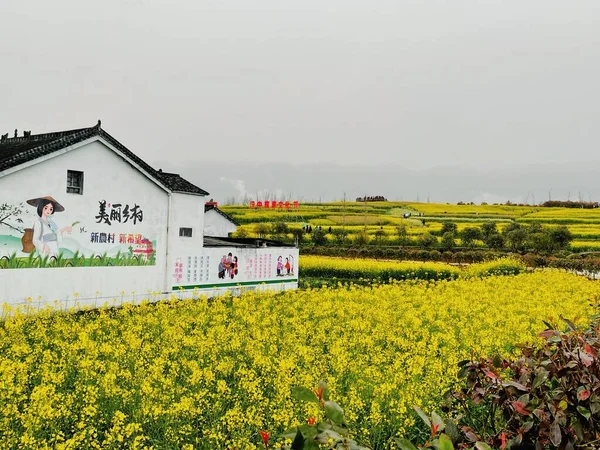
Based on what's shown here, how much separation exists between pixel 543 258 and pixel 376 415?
31674mm

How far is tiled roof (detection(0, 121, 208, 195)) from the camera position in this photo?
11.7 meters

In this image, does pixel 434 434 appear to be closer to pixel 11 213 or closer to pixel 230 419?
pixel 230 419

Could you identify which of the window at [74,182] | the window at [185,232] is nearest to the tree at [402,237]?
the window at [185,232]

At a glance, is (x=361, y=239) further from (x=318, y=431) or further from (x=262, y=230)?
(x=318, y=431)

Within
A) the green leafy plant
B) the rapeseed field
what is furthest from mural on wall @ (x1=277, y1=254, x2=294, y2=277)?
the green leafy plant

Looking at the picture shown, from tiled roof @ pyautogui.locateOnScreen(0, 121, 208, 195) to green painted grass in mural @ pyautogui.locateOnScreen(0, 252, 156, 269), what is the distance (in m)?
2.00

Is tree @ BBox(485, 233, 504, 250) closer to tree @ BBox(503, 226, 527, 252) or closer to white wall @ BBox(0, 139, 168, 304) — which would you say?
tree @ BBox(503, 226, 527, 252)

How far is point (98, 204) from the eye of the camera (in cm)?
1333

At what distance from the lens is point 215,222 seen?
25.1 meters

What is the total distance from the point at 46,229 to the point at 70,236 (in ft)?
2.04

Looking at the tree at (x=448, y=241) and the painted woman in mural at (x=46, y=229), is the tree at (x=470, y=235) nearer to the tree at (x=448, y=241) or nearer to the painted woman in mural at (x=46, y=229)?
the tree at (x=448, y=241)

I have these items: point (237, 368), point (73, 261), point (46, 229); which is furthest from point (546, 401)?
point (73, 261)

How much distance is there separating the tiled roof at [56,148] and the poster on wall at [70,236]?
98 cm

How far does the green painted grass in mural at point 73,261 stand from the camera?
11441 mm
